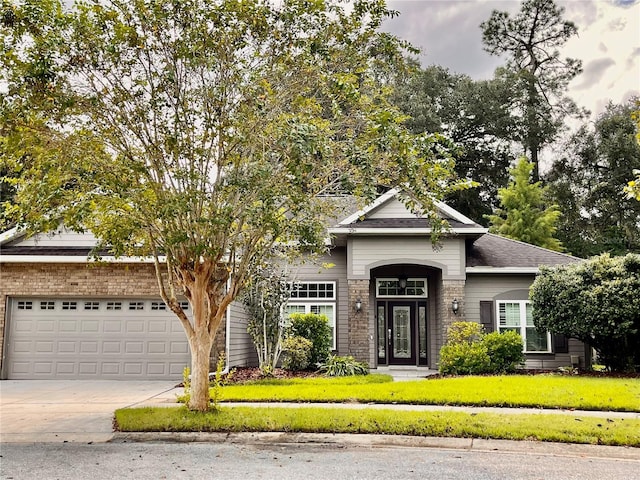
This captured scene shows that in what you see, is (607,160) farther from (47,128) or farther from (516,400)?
(47,128)

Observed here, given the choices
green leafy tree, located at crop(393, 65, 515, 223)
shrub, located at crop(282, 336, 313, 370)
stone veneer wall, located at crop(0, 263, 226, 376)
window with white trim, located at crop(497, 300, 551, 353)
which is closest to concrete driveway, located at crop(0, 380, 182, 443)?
stone veneer wall, located at crop(0, 263, 226, 376)

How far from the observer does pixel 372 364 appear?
1677 cm

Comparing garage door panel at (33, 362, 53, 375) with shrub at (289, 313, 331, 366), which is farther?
shrub at (289, 313, 331, 366)

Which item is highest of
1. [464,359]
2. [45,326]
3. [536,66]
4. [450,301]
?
[536,66]

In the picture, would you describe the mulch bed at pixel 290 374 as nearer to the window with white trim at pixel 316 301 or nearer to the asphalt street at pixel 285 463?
the window with white trim at pixel 316 301

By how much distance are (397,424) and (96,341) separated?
9501 millimetres

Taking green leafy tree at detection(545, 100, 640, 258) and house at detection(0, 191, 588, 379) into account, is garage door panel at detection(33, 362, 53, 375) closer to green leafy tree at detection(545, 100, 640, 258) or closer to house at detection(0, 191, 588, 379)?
house at detection(0, 191, 588, 379)

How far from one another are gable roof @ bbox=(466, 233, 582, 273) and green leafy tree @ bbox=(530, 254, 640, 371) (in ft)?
4.91

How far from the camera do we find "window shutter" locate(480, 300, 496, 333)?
53.2ft

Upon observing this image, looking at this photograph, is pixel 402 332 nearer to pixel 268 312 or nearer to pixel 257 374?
pixel 268 312

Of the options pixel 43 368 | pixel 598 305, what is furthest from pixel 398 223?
pixel 43 368

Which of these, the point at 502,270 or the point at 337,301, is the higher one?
the point at 502,270

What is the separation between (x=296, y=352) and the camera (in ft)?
48.4

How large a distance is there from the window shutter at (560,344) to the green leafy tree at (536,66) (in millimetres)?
17809
